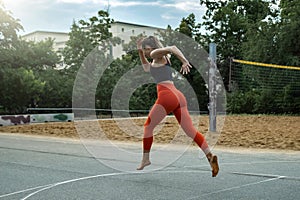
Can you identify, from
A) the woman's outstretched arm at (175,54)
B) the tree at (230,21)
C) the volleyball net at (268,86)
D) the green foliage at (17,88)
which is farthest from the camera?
the tree at (230,21)

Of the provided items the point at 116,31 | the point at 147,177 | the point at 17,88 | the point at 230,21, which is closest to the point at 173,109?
the point at 147,177

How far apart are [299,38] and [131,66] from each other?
22.4 m

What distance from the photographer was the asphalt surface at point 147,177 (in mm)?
5906

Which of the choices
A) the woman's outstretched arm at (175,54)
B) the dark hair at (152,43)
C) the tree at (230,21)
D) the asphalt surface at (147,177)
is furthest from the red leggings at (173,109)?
the tree at (230,21)

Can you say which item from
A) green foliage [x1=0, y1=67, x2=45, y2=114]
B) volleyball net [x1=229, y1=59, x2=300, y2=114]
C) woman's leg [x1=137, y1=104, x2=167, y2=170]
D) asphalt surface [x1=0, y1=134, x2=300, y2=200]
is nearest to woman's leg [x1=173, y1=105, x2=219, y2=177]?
woman's leg [x1=137, y1=104, x2=167, y2=170]

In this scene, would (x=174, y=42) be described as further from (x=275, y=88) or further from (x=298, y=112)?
(x=298, y=112)

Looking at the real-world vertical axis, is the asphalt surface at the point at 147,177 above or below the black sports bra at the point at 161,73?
below

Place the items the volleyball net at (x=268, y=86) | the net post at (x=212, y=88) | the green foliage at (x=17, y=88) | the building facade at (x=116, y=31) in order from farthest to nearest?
1. the building facade at (x=116, y=31)
2. the green foliage at (x=17, y=88)
3. the volleyball net at (x=268, y=86)
4. the net post at (x=212, y=88)

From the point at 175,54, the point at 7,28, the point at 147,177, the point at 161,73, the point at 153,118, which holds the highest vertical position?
the point at 7,28

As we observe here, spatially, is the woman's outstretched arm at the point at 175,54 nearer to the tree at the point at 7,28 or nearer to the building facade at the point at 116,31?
the tree at the point at 7,28

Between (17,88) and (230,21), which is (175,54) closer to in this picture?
(17,88)

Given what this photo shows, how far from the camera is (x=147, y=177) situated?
722 cm

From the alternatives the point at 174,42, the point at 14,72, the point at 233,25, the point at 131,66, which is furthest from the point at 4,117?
the point at 233,25

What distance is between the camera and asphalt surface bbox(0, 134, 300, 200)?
591cm
